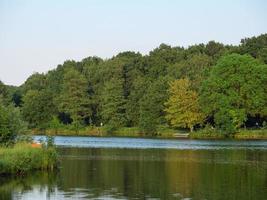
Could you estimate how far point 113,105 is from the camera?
11688cm

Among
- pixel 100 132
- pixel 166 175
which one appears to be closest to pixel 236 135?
pixel 100 132

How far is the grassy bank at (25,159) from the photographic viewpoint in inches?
1364

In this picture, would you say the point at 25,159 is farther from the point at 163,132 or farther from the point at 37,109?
the point at 37,109

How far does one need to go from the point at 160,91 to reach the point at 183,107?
7451 mm

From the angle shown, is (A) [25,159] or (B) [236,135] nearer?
(A) [25,159]

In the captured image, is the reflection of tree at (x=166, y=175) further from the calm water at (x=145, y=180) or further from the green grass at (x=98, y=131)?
the green grass at (x=98, y=131)

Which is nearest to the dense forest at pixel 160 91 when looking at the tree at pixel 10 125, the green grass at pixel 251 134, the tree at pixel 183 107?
the tree at pixel 183 107

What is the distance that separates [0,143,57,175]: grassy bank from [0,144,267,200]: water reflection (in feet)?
2.82

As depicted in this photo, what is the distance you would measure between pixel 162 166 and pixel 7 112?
11.0 meters

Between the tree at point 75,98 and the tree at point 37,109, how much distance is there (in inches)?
116

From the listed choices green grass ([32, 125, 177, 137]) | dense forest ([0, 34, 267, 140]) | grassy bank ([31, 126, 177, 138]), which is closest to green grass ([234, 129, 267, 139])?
dense forest ([0, 34, 267, 140])

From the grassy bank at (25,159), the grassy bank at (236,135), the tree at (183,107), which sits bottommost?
the grassy bank at (25,159)

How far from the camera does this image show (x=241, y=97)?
9744 centimetres

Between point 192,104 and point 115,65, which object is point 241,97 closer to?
point 192,104
